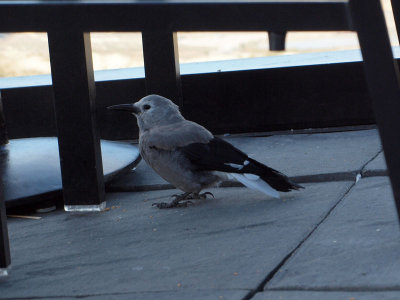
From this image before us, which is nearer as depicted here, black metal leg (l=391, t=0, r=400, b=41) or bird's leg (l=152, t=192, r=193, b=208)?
black metal leg (l=391, t=0, r=400, b=41)

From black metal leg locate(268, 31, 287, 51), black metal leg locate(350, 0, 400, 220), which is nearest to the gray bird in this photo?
black metal leg locate(350, 0, 400, 220)

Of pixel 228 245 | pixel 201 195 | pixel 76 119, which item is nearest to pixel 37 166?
pixel 76 119

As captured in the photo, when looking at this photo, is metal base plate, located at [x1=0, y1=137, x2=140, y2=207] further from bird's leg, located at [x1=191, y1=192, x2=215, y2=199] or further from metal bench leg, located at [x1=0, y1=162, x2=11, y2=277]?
metal bench leg, located at [x1=0, y1=162, x2=11, y2=277]

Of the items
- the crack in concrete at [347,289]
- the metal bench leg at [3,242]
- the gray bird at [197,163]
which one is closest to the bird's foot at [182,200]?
the gray bird at [197,163]

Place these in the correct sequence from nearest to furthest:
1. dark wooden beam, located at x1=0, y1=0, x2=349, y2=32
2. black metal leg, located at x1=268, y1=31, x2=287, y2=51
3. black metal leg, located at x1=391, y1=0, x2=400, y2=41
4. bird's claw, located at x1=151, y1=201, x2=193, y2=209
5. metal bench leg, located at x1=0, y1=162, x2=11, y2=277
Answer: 1. dark wooden beam, located at x1=0, y1=0, x2=349, y2=32
2. black metal leg, located at x1=391, y1=0, x2=400, y2=41
3. metal bench leg, located at x1=0, y1=162, x2=11, y2=277
4. bird's claw, located at x1=151, y1=201, x2=193, y2=209
5. black metal leg, located at x1=268, y1=31, x2=287, y2=51

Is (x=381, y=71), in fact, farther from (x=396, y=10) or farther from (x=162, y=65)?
(x=162, y=65)

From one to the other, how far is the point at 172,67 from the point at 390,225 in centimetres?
179

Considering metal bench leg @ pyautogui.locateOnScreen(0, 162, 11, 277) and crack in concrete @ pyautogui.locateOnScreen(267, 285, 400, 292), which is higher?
metal bench leg @ pyautogui.locateOnScreen(0, 162, 11, 277)

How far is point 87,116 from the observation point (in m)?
3.11

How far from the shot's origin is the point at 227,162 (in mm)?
3225

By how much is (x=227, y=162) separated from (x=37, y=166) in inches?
32.2

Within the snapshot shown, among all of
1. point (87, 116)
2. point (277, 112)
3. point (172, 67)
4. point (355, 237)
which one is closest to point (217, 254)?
point (355, 237)

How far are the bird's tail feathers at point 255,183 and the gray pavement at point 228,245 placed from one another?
0.04m

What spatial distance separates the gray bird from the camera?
3174 millimetres
